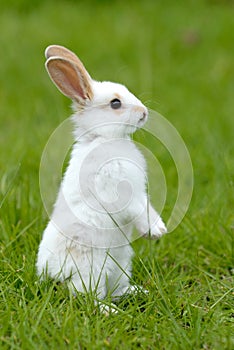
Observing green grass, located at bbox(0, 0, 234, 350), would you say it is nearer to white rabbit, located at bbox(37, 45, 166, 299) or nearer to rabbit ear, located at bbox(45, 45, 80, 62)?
white rabbit, located at bbox(37, 45, 166, 299)

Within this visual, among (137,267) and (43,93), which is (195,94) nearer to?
(43,93)

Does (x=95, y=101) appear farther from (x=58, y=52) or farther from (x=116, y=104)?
(x=58, y=52)

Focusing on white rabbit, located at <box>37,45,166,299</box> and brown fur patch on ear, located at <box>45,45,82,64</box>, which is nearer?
white rabbit, located at <box>37,45,166,299</box>

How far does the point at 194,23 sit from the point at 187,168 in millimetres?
5594

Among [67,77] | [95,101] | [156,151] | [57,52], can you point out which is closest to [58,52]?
[57,52]

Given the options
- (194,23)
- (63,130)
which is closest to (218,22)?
(194,23)

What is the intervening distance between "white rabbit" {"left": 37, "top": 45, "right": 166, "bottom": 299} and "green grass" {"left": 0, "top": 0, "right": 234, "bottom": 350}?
12 cm

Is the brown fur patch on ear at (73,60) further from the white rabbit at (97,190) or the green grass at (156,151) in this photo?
the green grass at (156,151)

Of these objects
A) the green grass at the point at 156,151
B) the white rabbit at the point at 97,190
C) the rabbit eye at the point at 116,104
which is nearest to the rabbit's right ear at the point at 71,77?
the white rabbit at the point at 97,190

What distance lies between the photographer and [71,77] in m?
2.90

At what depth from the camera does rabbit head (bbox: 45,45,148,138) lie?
112 inches

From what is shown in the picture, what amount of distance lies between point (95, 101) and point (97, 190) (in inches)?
15.0

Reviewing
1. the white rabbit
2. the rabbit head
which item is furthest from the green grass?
the rabbit head

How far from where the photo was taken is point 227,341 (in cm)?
255
